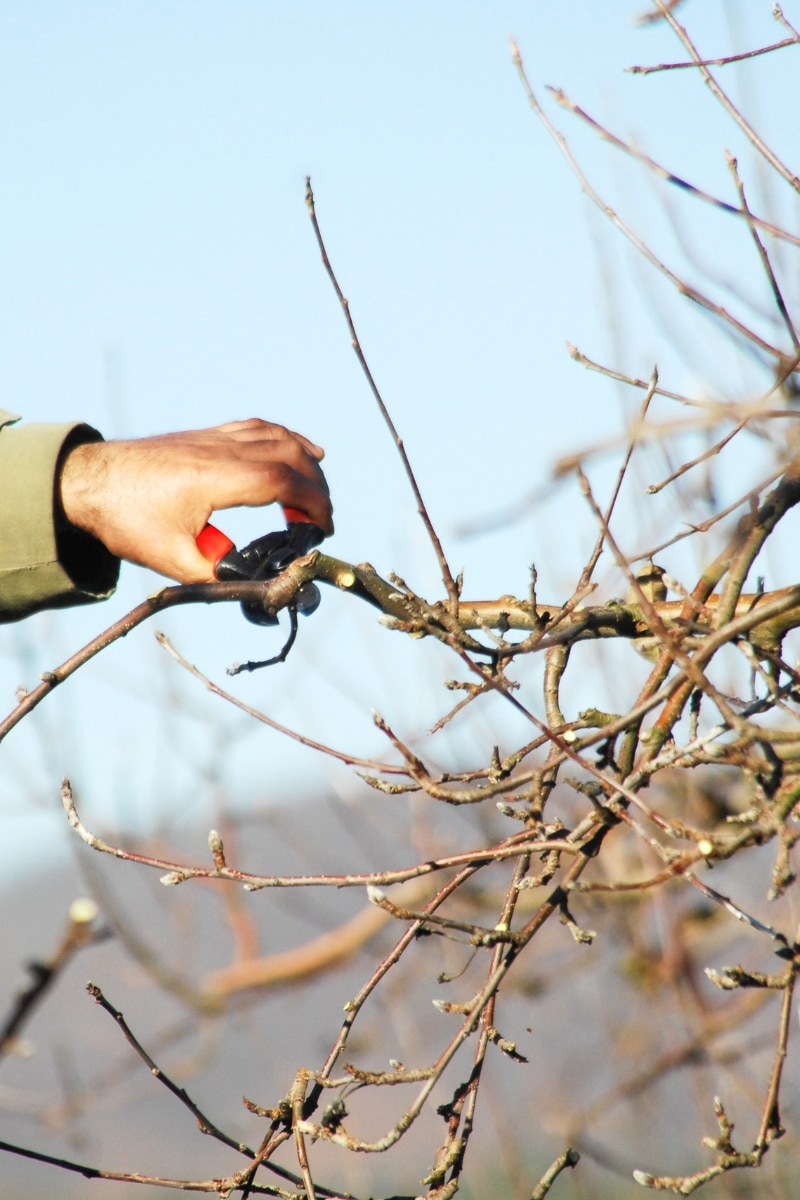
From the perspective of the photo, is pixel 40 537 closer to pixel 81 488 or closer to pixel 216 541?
pixel 81 488

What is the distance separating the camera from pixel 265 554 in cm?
200

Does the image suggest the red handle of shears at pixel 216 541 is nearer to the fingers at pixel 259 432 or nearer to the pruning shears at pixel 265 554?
the pruning shears at pixel 265 554

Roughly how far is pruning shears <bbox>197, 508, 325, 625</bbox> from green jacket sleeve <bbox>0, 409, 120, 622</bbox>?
36cm

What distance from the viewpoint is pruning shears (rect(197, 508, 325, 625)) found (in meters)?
1.92

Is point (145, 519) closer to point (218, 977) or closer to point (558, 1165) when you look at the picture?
point (558, 1165)

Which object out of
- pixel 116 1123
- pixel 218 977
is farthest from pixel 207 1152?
pixel 218 977

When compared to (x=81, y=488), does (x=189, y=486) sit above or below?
below

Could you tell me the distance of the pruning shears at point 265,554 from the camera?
1925 mm

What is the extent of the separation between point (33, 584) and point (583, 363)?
A: 1.10 meters

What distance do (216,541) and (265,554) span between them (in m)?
0.10

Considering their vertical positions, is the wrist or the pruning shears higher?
the wrist

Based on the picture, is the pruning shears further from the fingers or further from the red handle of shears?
the fingers

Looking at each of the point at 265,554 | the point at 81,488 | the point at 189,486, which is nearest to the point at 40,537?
the point at 81,488

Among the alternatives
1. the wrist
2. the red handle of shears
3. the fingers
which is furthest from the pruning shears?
the wrist
